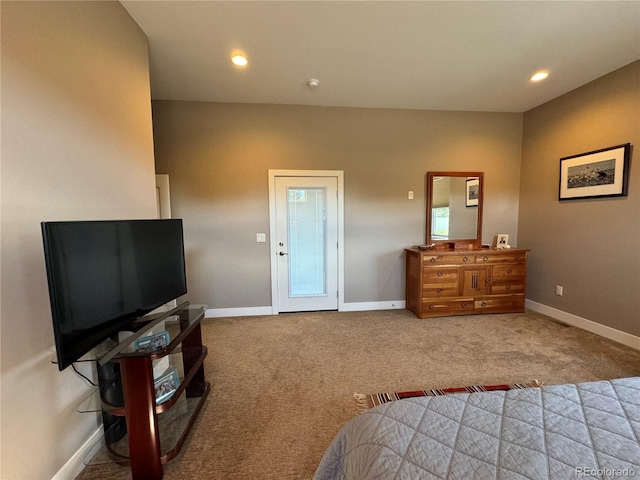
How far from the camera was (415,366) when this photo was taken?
239 centimetres

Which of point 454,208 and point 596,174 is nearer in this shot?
point 596,174

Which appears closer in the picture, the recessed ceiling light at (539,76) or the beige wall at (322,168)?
the recessed ceiling light at (539,76)

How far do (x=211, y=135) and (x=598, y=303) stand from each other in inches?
200

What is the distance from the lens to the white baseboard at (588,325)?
2.71m

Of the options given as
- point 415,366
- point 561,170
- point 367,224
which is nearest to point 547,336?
point 415,366

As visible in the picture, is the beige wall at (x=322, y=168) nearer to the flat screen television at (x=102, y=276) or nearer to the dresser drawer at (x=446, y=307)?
the dresser drawer at (x=446, y=307)

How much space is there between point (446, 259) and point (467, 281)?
434 mm

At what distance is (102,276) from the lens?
4.48ft

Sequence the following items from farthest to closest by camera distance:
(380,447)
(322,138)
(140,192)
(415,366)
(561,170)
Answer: (322,138) < (561,170) < (415,366) < (140,192) < (380,447)

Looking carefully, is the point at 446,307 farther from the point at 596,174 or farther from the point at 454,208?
the point at 596,174

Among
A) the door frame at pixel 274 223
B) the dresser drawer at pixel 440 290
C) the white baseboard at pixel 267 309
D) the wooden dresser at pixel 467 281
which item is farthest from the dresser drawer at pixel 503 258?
the door frame at pixel 274 223

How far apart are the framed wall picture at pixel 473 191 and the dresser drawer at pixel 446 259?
894 millimetres

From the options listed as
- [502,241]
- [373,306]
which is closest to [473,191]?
[502,241]

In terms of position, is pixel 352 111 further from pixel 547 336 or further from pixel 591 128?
pixel 547 336
